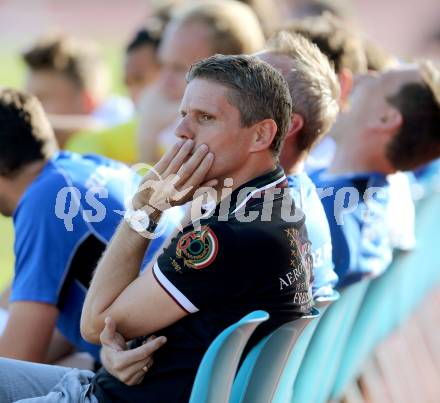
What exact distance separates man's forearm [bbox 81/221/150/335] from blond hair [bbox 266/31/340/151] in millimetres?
823

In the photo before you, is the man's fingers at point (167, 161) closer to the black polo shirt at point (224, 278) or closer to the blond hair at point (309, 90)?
the black polo shirt at point (224, 278)

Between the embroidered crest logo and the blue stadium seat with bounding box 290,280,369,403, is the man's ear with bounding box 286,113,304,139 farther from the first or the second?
the embroidered crest logo

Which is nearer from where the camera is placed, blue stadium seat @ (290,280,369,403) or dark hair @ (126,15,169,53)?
blue stadium seat @ (290,280,369,403)

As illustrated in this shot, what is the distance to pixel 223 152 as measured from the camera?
252 centimetres

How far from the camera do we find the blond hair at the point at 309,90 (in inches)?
120

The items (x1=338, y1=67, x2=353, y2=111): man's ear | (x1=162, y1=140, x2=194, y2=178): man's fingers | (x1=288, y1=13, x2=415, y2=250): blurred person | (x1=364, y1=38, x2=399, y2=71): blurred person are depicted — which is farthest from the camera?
(x1=364, y1=38, x2=399, y2=71): blurred person

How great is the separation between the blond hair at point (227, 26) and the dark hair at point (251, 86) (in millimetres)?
2075

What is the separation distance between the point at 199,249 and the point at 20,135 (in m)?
1.34

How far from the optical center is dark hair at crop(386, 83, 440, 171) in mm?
3893

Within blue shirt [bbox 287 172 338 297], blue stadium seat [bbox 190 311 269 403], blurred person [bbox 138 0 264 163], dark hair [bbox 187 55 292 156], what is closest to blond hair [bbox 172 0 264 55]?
blurred person [bbox 138 0 264 163]

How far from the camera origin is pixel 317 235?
9.11ft

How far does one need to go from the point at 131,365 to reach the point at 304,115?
1100mm

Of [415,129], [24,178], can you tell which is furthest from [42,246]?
[415,129]

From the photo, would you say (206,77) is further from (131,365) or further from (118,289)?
(131,365)
